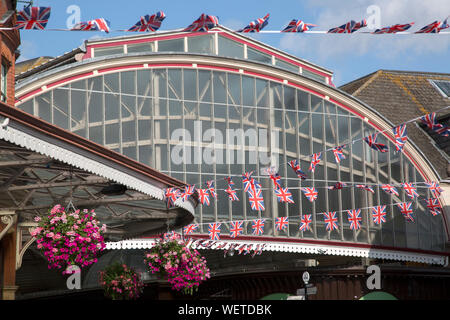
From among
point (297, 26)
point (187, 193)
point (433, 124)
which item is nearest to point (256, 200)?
point (433, 124)

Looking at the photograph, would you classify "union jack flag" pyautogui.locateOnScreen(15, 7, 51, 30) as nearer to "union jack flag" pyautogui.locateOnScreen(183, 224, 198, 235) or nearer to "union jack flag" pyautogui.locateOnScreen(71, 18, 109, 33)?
"union jack flag" pyautogui.locateOnScreen(71, 18, 109, 33)

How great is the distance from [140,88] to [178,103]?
64.2 inches

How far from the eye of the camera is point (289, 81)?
35.5 meters

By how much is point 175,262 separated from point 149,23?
654 cm

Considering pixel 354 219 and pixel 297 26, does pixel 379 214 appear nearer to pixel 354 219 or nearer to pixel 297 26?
pixel 354 219

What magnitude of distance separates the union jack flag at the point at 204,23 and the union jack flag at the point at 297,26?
1384 mm

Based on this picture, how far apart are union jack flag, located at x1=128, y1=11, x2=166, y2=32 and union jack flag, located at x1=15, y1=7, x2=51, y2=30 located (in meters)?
1.49

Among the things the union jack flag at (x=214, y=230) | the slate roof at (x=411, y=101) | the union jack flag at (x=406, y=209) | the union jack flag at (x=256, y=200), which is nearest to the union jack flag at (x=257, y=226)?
the union jack flag at (x=214, y=230)

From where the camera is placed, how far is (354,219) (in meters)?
34.0

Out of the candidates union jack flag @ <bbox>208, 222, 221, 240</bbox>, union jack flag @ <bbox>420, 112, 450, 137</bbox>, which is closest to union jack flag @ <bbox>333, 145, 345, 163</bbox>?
union jack flag @ <bbox>420, 112, 450, 137</bbox>

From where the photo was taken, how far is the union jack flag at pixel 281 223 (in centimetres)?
3311

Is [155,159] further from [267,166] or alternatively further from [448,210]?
[448,210]

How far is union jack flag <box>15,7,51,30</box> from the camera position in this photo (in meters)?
14.2
